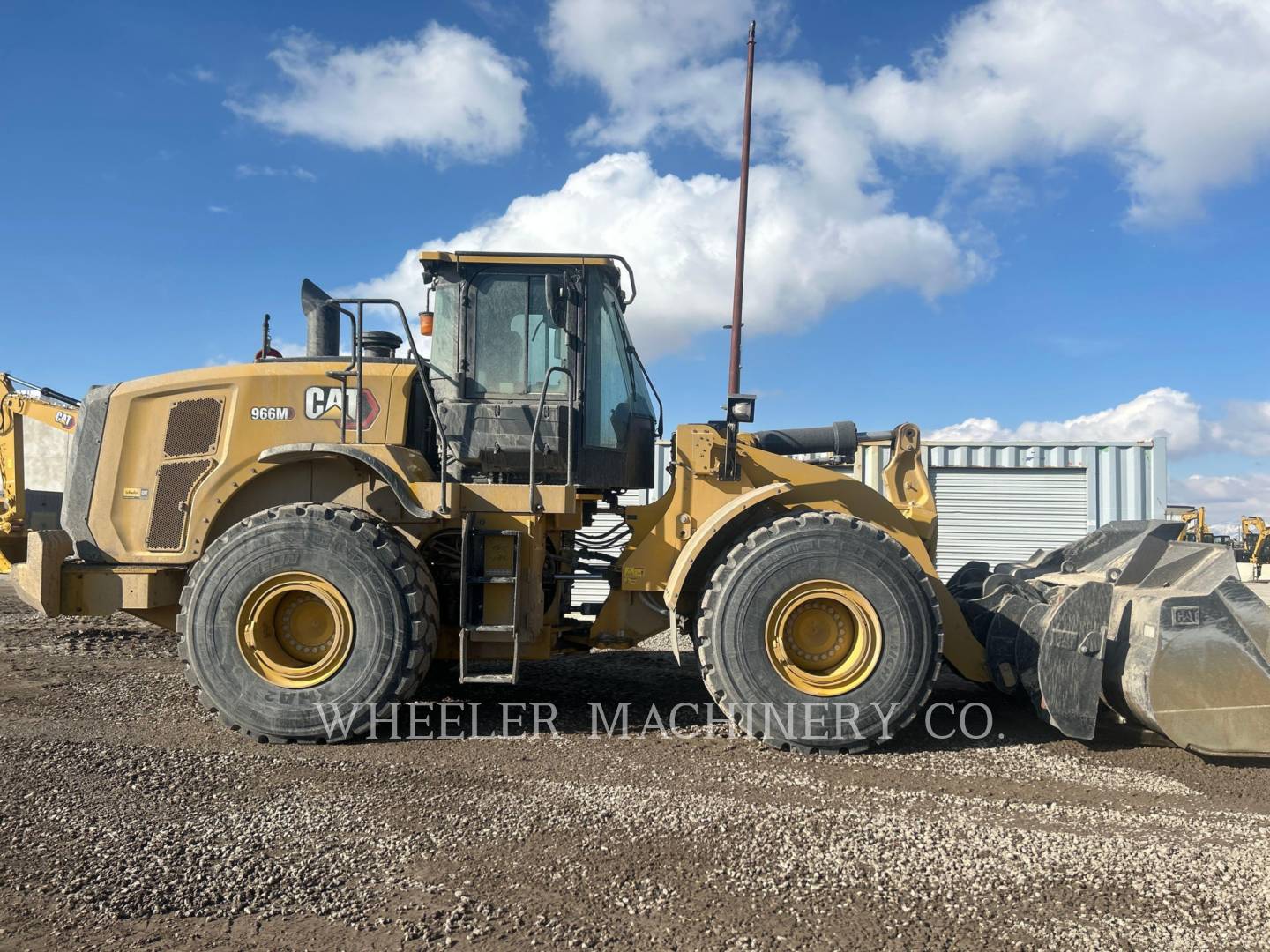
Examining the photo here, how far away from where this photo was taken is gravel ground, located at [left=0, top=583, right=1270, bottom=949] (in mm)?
2777

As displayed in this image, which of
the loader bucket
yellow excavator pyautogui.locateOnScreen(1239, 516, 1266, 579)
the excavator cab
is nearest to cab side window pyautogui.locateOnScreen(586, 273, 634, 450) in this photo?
the excavator cab

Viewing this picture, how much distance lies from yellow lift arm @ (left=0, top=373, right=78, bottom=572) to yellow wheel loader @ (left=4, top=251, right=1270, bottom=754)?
130 centimetres

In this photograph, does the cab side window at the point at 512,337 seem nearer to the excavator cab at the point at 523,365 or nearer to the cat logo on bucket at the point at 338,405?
the excavator cab at the point at 523,365

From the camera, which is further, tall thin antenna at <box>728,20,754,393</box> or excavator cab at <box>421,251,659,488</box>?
tall thin antenna at <box>728,20,754,393</box>

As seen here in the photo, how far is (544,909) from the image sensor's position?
288cm

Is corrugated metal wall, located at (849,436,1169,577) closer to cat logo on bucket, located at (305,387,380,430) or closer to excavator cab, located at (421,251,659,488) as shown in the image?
excavator cab, located at (421,251,659,488)

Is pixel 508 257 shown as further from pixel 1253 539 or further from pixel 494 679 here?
pixel 1253 539

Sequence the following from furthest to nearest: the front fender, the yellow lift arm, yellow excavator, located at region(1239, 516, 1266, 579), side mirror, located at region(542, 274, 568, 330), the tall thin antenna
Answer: yellow excavator, located at region(1239, 516, 1266, 579) < the tall thin antenna < the yellow lift arm < side mirror, located at region(542, 274, 568, 330) < the front fender

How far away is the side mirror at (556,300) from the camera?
17.6 ft

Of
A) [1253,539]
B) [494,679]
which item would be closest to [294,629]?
[494,679]

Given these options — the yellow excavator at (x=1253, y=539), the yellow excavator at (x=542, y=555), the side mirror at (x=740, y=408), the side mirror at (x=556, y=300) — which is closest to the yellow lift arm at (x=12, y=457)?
the yellow excavator at (x=542, y=555)

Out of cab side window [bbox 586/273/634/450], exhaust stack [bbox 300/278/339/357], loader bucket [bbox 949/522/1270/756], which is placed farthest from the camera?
exhaust stack [bbox 300/278/339/357]

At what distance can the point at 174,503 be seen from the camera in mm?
5500

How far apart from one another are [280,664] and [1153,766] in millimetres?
4848
